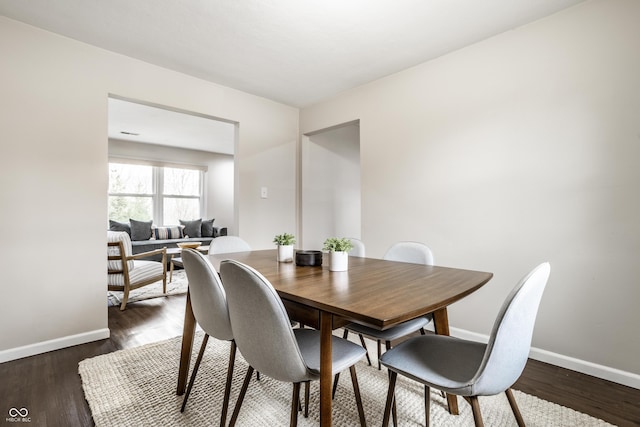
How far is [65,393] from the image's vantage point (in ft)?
5.76

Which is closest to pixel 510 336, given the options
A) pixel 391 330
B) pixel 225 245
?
pixel 391 330

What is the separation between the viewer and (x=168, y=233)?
6.36 metres

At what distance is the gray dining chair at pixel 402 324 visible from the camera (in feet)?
5.27

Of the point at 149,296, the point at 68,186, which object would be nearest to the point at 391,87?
the point at 68,186

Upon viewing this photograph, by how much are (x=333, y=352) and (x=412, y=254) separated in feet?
3.15

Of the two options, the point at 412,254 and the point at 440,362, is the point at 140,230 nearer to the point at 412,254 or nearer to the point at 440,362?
the point at 412,254

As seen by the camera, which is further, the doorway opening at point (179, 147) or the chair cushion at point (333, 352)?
the doorway opening at point (179, 147)

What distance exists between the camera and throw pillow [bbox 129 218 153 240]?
19.2 feet

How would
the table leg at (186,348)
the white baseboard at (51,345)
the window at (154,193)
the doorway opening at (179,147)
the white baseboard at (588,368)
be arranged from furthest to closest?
the window at (154,193) → the doorway opening at (179,147) → the white baseboard at (51,345) → the white baseboard at (588,368) → the table leg at (186,348)

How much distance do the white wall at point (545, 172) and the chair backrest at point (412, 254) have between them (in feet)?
2.36

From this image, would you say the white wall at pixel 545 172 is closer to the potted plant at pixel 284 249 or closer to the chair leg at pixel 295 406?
the potted plant at pixel 284 249

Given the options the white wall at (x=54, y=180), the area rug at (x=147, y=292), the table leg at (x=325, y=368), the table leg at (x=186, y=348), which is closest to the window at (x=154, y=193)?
the area rug at (x=147, y=292)

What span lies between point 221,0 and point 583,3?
2.25 metres

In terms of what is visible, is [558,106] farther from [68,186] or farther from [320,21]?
[68,186]
